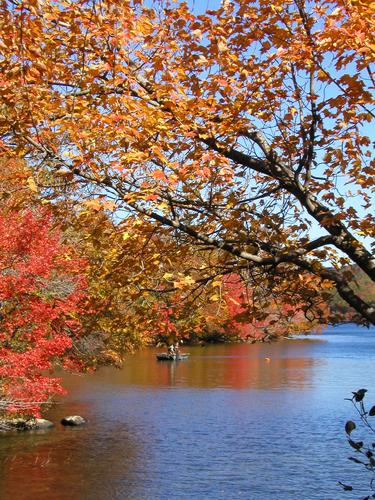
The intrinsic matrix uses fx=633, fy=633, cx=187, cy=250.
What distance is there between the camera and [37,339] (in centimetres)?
1683

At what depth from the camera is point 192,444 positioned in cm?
1848

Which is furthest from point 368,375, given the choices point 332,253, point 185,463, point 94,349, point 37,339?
point 332,253

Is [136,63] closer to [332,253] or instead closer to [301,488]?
[332,253]

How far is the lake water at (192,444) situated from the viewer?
14422mm

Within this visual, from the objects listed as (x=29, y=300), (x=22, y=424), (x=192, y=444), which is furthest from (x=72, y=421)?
(x=29, y=300)

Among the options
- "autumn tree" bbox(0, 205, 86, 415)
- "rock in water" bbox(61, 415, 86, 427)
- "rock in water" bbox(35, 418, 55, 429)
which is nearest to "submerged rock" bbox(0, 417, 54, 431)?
"rock in water" bbox(35, 418, 55, 429)

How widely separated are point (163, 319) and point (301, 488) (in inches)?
397

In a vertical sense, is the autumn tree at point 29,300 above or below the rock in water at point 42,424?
above

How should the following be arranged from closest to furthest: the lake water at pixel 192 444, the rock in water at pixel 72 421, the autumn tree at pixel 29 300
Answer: the lake water at pixel 192 444 < the autumn tree at pixel 29 300 < the rock in water at pixel 72 421

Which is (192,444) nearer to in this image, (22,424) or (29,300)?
(22,424)

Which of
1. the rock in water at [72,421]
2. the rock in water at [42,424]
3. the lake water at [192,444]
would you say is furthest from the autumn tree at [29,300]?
the rock in water at [72,421]

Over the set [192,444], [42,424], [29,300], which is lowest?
[192,444]

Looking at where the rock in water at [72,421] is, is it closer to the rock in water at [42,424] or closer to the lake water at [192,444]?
the lake water at [192,444]

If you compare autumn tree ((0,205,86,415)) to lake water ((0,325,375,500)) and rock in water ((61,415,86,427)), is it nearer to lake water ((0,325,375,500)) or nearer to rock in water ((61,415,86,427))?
lake water ((0,325,375,500))
